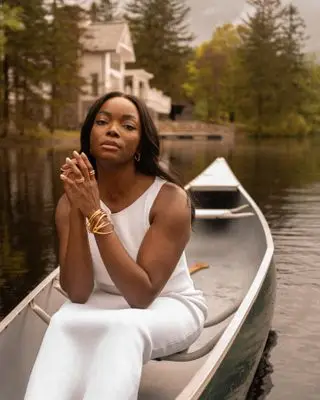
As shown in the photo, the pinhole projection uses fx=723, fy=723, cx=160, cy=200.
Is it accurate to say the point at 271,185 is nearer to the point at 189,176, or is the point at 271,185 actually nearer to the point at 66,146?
the point at 189,176

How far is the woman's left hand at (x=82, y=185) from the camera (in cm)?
333

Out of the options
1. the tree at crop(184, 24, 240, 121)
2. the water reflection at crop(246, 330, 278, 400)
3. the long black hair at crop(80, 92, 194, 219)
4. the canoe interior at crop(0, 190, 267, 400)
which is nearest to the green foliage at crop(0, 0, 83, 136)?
the canoe interior at crop(0, 190, 267, 400)

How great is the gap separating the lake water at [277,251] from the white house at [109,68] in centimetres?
2732

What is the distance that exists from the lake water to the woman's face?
98cm

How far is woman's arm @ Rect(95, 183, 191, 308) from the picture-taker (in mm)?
3391

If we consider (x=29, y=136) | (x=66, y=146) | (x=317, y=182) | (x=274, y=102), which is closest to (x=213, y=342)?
(x=317, y=182)

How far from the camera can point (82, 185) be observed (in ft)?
11.0

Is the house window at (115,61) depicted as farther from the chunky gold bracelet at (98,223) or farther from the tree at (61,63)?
the chunky gold bracelet at (98,223)

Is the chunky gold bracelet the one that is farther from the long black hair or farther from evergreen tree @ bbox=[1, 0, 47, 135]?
evergreen tree @ bbox=[1, 0, 47, 135]

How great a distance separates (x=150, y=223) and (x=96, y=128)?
549 mm

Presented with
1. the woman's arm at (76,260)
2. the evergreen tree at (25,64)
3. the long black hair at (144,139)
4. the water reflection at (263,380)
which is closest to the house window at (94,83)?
the evergreen tree at (25,64)

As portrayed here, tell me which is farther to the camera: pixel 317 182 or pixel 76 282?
A: pixel 317 182

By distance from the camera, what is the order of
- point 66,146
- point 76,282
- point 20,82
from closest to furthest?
1. point 76,282
2. point 66,146
3. point 20,82

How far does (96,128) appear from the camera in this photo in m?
3.61
